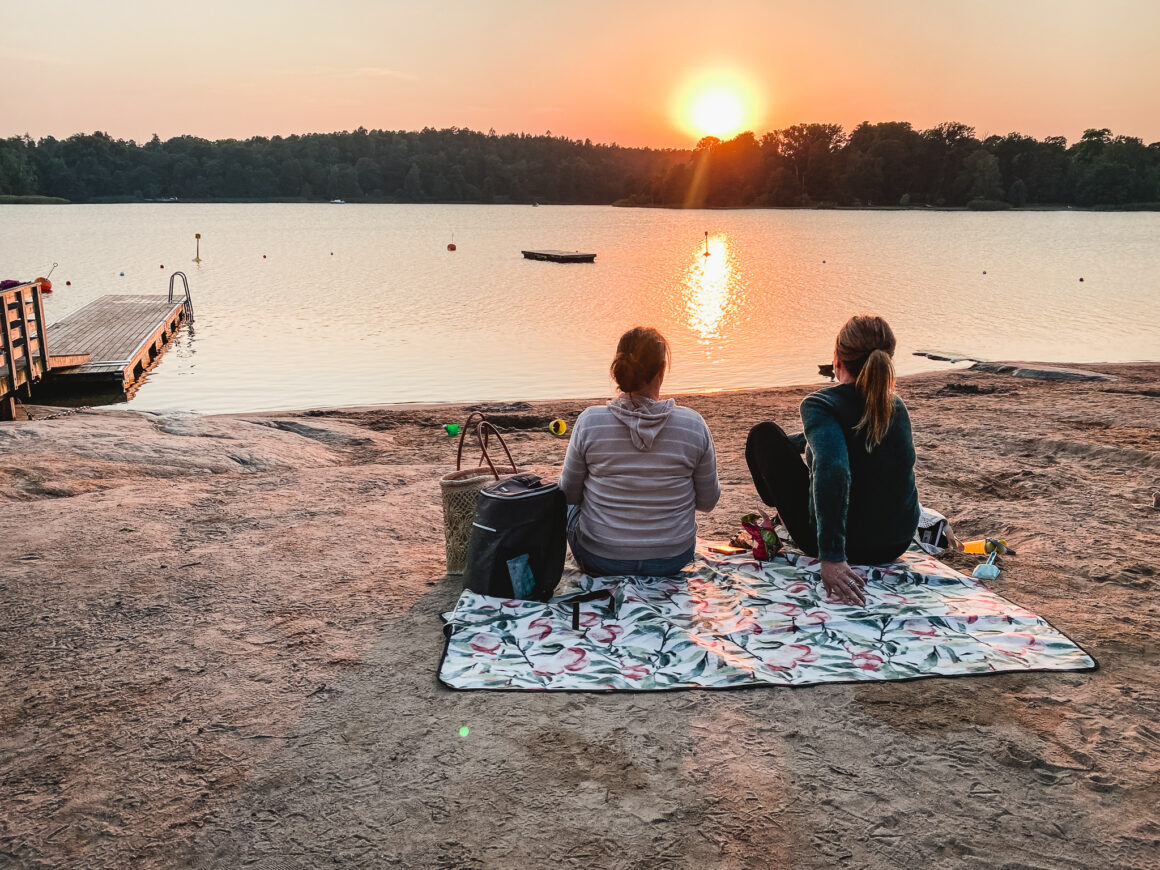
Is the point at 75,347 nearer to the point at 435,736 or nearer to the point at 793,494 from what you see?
the point at 793,494

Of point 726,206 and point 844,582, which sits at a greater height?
point 726,206

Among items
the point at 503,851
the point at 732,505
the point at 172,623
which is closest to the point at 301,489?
the point at 172,623

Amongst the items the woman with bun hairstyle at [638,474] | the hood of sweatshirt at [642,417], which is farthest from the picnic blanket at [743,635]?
the hood of sweatshirt at [642,417]

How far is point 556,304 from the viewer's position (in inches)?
1022

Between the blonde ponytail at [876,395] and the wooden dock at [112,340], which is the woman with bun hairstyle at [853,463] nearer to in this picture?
the blonde ponytail at [876,395]

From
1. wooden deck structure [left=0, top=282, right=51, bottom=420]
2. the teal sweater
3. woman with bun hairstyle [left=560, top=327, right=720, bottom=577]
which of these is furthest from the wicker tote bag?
wooden deck structure [left=0, top=282, right=51, bottom=420]

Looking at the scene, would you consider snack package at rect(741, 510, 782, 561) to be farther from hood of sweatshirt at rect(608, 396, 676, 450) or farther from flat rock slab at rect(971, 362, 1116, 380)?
flat rock slab at rect(971, 362, 1116, 380)

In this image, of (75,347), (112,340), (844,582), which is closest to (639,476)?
(844,582)

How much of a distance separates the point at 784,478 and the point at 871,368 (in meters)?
0.73

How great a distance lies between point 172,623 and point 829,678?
2.85 metres

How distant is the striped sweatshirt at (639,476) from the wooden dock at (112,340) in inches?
470

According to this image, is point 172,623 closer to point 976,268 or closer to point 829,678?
point 829,678

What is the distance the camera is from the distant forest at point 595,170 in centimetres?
10619

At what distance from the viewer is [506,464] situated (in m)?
7.17
